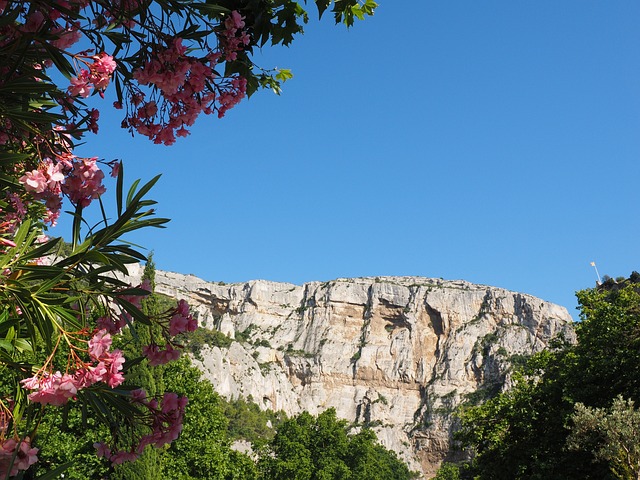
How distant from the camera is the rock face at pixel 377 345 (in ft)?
328

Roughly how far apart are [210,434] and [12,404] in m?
19.7

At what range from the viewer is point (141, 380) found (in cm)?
1922

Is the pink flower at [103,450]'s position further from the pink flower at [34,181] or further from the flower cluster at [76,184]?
the pink flower at [34,181]

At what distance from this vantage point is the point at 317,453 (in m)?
38.5

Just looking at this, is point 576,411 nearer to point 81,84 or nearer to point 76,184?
point 76,184

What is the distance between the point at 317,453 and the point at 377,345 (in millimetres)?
79752

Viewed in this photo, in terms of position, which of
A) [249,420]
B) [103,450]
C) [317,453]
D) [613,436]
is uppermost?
[613,436]

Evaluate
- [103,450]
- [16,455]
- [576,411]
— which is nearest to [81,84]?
[16,455]

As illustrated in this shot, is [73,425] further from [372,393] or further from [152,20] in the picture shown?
[372,393]

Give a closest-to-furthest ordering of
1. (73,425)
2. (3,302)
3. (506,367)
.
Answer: (3,302)
(73,425)
(506,367)

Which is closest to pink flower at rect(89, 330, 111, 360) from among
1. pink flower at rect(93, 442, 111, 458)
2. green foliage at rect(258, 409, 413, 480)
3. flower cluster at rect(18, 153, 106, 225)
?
flower cluster at rect(18, 153, 106, 225)

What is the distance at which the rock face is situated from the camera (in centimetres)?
9994

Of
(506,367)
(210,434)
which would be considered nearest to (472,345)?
(506,367)

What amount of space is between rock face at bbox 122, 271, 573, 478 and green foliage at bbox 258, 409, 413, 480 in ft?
170
